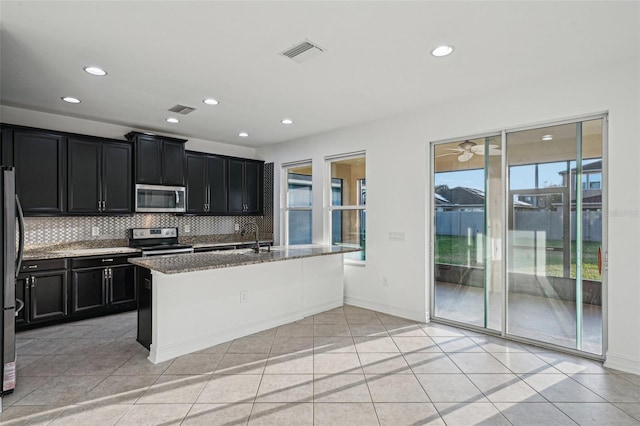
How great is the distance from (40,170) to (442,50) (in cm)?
462

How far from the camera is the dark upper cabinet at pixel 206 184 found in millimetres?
5504

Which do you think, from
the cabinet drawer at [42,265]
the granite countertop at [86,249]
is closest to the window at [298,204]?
the granite countertop at [86,249]

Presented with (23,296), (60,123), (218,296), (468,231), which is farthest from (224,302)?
(60,123)

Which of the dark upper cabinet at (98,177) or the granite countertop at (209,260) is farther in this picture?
the dark upper cabinet at (98,177)

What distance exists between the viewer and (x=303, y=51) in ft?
8.93

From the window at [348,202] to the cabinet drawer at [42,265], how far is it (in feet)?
11.6

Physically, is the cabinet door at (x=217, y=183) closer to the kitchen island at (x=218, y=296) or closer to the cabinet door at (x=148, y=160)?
the cabinet door at (x=148, y=160)

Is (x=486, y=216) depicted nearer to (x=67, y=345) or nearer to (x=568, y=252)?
(x=568, y=252)

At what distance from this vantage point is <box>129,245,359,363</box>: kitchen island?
3.15m

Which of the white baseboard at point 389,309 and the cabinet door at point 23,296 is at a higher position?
the cabinet door at point 23,296

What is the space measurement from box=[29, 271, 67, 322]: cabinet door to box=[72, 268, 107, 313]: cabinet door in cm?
11

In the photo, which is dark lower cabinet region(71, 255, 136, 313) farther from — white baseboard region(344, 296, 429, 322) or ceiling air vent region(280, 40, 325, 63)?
ceiling air vent region(280, 40, 325, 63)

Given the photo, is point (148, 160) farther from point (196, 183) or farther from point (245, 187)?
point (245, 187)

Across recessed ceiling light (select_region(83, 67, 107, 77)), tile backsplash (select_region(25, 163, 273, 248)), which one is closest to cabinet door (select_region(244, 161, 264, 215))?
tile backsplash (select_region(25, 163, 273, 248))
